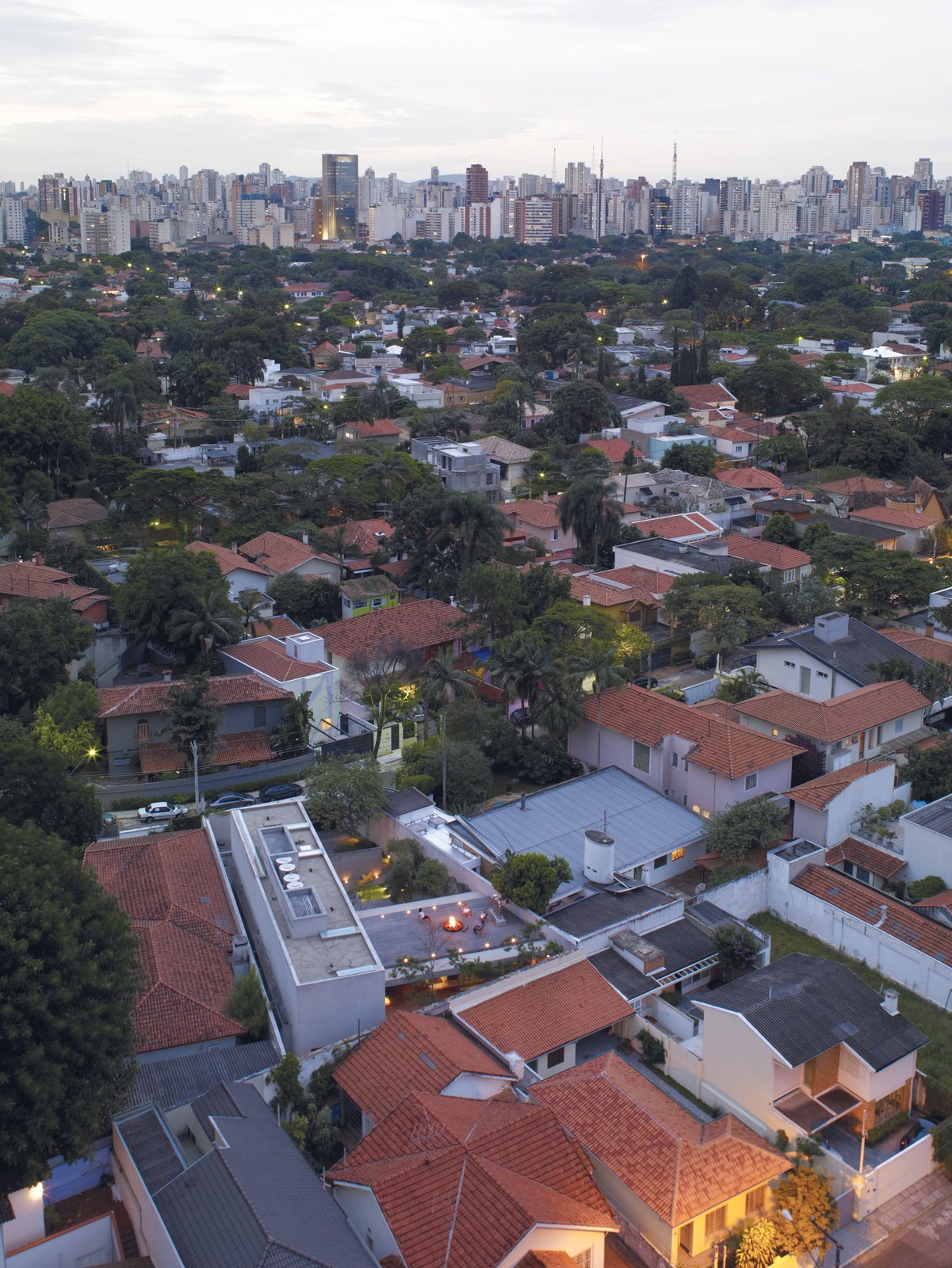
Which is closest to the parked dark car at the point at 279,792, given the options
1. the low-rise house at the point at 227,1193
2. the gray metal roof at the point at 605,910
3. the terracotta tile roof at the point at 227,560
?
the gray metal roof at the point at 605,910

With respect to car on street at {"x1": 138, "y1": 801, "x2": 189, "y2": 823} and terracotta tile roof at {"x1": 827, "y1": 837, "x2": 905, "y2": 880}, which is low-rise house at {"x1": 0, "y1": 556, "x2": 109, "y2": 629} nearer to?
car on street at {"x1": 138, "y1": 801, "x2": 189, "y2": 823}

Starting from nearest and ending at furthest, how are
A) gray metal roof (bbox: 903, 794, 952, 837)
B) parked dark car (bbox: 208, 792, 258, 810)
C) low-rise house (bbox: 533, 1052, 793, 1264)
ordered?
low-rise house (bbox: 533, 1052, 793, 1264) → gray metal roof (bbox: 903, 794, 952, 837) → parked dark car (bbox: 208, 792, 258, 810)

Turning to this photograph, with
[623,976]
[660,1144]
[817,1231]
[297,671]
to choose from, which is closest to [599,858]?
[623,976]

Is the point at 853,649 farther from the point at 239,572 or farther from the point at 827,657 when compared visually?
the point at 239,572

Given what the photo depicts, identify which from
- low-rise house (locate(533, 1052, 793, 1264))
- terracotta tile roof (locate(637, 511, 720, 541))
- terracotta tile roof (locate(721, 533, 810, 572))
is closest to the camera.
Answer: low-rise house (locate(533, 1052, 793, 1264))

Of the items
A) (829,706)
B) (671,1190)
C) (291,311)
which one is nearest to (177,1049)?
(671,1190)

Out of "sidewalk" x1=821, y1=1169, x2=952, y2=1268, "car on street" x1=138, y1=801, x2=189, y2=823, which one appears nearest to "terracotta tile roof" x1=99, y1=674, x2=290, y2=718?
"car on street" x1=138, y1=801, x2=189, y2=823
